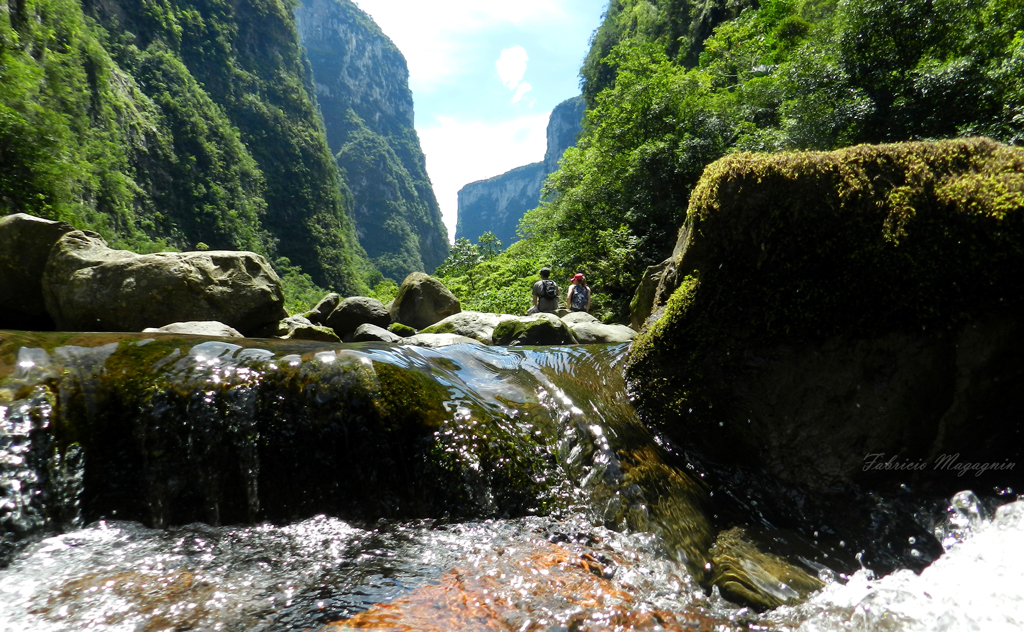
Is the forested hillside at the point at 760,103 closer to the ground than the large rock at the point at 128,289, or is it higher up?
higher up

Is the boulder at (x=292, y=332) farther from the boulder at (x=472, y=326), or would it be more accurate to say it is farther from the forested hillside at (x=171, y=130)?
the forested hillside at (x=171, y=130)

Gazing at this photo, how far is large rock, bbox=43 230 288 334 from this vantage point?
754 centimetres

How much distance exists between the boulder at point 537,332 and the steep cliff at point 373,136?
122451 mm

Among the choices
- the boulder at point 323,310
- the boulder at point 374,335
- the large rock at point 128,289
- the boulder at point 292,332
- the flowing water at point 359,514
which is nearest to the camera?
Result: the flowing water at point 359,514

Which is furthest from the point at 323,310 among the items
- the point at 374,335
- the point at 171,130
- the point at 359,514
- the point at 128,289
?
the point at 171,130

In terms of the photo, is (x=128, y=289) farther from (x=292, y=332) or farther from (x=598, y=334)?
(x=598, y=334)

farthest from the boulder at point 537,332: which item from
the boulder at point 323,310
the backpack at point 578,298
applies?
the boulder at point 323,310

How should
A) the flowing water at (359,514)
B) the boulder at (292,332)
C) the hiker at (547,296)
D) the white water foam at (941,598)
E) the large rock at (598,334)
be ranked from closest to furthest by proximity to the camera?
1. the white water foam at (941,598)
2. the flowing water at (359,514)
3. the large rock at (598,334)
4. the boulder at (292,332)
5. the hiker at (547,296)

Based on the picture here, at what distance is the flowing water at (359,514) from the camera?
2.40m

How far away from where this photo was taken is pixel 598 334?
330 inches

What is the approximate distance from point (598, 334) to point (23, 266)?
9.47 metres

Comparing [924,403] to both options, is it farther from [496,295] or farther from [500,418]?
[496,295]

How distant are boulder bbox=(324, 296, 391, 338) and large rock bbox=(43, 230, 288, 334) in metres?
3.73

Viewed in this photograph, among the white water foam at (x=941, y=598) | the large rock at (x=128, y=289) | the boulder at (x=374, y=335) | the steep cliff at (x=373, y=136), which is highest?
the steep cliff at (x=373, y=136)
